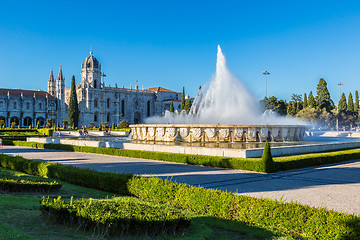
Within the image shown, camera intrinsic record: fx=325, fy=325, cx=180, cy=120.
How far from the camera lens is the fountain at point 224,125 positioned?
18000mm

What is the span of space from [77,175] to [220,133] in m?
10.8

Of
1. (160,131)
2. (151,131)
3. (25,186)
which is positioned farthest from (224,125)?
(25,186)

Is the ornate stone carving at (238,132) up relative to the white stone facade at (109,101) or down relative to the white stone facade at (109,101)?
down

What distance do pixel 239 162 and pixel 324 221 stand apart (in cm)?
690

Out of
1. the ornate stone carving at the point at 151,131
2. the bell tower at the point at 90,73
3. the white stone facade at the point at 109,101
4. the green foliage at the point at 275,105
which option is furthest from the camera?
the bell tower at the point at 90,73

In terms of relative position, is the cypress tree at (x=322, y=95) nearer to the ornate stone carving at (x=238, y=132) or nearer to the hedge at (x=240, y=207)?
the ornate stone carving at (x=238, y=132)

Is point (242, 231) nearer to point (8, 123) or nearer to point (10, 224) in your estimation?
point (10, 224)

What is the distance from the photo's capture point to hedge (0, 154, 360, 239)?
13.8 ft

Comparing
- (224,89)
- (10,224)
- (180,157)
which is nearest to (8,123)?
(224,89)

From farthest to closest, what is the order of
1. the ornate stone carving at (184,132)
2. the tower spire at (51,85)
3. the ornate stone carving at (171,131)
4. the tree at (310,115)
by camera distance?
1. the tower spire at (51,85)
2. the tree at (310,115)
3. the ornate stone carving at (171,131)
4. the ornate stone carving at (184,132)

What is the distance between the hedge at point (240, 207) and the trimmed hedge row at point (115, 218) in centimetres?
93

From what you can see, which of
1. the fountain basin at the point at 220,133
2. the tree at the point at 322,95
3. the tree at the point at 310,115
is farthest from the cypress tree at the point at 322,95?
the fountain basin at the point at 220,133

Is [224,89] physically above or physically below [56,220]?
above

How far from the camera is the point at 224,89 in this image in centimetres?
2439
